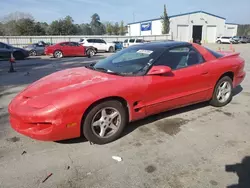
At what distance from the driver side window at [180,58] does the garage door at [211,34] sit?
159 ft

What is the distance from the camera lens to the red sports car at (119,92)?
2783 millimetres

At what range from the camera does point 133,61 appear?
12.4 ft

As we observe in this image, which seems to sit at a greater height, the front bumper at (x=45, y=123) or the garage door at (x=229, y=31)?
the garage door at (x=229, y=31)

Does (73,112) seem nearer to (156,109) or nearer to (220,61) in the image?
(156,109)

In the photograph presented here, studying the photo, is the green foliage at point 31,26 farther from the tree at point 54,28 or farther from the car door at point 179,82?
the car door at point 179,82

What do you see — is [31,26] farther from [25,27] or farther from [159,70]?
[159,70]

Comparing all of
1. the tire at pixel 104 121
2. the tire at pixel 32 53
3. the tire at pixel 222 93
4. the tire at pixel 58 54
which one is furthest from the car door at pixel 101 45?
the tire at pixel 104 121

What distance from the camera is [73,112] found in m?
2.76

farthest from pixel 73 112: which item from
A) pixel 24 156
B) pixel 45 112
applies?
pixel 24 156

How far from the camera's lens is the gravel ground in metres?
2.38

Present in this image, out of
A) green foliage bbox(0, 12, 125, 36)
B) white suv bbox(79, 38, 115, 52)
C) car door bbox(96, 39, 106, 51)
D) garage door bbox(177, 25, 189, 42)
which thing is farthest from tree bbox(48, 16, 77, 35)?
car door bbox(96, 39, 106, 51)

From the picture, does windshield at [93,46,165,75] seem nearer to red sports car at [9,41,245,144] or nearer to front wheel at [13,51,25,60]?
red sports car at [9,41,245,144]

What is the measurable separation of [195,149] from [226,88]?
7.12ft

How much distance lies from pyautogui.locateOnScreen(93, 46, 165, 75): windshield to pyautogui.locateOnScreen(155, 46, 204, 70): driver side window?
0.13 metres
